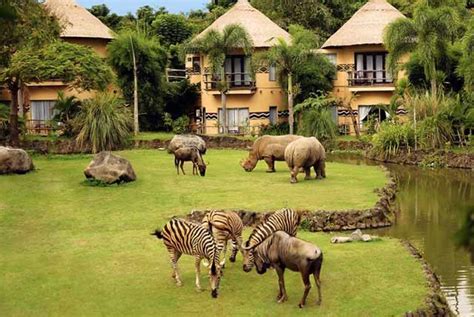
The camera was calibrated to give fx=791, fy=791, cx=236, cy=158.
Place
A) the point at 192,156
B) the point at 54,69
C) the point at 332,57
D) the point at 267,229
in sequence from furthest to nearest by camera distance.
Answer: the point at 332,57 < the point at 54,69 < the point at 192,156 < the point at 267,229

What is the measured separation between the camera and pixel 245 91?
44.5 meters

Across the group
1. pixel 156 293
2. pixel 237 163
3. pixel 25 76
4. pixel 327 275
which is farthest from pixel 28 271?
pixel 25 76

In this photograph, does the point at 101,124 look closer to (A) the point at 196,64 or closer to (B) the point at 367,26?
(A) the point at 196,64

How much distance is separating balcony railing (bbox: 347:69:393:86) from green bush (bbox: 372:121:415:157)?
30.4 feet

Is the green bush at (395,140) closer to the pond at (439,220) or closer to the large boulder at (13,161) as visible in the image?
the pond at (439,220)

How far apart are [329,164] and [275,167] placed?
9.19 feet

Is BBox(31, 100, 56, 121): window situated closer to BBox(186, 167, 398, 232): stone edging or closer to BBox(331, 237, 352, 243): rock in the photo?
BBox(186, 167, 398, 232): stone edging

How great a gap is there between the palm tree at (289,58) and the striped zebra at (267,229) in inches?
1059

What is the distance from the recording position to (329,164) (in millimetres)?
31328

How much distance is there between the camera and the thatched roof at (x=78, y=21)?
1757 inches

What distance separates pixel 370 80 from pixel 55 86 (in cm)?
1785

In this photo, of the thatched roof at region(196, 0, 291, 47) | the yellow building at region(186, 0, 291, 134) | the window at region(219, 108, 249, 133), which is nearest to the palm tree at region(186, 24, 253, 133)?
the yellow building at region(186, 0, 291, 134)

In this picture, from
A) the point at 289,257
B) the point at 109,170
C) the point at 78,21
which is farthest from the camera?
the point at 78,21

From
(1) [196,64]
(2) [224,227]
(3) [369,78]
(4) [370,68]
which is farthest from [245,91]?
(2) [224,227]
